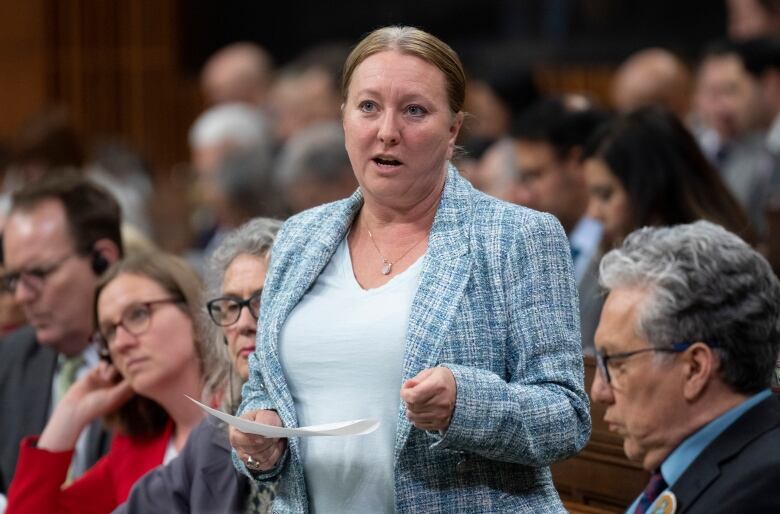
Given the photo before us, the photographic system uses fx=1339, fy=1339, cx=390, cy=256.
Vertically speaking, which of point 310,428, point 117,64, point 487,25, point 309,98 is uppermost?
point 487,25

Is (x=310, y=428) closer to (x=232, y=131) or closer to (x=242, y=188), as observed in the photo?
(x=242, y=188)

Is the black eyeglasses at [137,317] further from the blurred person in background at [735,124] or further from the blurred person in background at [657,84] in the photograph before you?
the blurred person in background at [657,84]

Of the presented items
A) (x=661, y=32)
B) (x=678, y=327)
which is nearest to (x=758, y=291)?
(x=678, y=327)

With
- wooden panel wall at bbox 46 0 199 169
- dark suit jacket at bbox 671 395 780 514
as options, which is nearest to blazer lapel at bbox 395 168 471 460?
dark suit jacket at bbox 671 395 780 514

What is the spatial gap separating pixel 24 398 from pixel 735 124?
336cm

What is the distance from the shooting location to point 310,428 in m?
2.19

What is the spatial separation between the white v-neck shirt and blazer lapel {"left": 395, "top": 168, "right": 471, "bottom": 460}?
0.03m

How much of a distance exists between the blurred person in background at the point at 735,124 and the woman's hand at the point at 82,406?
2940mm

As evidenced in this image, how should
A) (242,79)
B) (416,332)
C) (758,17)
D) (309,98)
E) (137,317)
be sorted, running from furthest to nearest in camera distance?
(242,79) < (309,98) < (758,17) < (137,317) < (416,332)

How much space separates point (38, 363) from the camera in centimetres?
415

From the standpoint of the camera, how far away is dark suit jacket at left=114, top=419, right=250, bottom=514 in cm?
293

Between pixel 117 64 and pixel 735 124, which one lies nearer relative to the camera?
pixel 735 124

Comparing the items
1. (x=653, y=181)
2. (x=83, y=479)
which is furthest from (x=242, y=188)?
(x=83, y=479)

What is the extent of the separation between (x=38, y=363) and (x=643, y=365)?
→ 2.23m
